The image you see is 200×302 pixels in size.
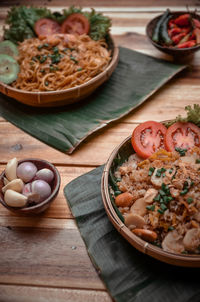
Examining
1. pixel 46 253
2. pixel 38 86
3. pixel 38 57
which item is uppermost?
pixel 38 57

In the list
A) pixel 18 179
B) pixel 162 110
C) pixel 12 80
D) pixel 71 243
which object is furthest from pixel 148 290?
pixel 12 80

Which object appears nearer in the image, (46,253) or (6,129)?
(46,253)

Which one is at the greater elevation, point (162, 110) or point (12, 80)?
point (12, 80)

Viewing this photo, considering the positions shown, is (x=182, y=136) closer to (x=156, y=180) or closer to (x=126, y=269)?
(x=156, y=180)

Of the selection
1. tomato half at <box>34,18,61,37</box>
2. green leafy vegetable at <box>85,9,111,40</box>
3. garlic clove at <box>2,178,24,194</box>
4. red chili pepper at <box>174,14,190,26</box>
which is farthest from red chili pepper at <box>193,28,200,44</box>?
garlic clove at <box>2,178,24,194</box>

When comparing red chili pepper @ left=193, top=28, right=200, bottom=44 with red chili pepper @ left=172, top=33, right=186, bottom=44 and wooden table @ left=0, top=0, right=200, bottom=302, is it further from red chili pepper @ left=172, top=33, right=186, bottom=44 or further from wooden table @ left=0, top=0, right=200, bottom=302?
wooden table @ left=0, top=0, right=200, bottom=302

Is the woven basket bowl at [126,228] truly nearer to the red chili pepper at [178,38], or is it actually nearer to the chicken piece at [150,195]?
the chicken piece at [150,195]

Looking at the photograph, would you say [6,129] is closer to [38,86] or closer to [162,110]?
[38,86]

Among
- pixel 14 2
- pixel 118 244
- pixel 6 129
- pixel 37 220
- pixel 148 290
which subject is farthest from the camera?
pixel 14 2
